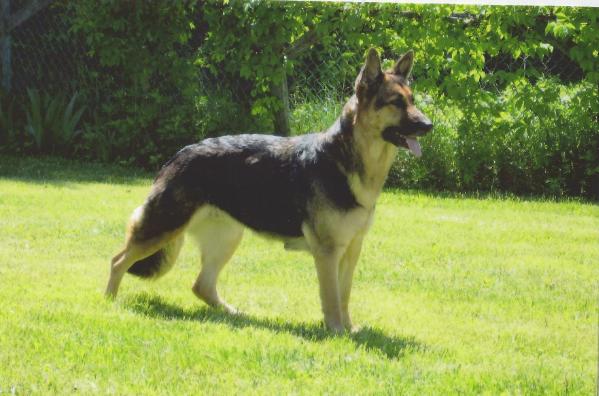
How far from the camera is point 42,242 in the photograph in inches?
215

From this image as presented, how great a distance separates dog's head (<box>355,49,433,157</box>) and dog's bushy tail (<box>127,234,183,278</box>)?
1164 millimetres

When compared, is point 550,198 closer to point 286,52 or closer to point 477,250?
point 477,250

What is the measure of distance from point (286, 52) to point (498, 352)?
2.31m

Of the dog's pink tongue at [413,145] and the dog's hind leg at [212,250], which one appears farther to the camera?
the dog's hind leg at [212,250]

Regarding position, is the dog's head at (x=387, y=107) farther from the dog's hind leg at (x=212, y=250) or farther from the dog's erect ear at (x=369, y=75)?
the dog's hind leg at (x=212, y=250)

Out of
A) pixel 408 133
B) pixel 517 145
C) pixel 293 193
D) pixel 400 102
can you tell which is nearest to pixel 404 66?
pixel 400 102

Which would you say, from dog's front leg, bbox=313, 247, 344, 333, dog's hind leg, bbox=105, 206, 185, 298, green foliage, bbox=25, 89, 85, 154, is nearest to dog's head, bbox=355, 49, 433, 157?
dog's front leg, bbox=313, 247, 344, 333

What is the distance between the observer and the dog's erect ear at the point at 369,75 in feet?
13.0

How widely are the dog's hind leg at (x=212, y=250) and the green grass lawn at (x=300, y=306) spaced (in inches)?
4.0

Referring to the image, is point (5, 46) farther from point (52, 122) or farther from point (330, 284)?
point (330, 284)

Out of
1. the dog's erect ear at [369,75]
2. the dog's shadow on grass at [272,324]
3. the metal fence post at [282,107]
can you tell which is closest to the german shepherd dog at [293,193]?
the dog's erect ear at [369,75]

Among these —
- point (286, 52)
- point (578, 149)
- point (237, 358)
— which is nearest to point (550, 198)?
point (578, 149)

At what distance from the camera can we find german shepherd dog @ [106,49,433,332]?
4.06 meters

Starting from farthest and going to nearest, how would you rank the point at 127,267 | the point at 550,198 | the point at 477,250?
the point at 477,250, the point at 550,198, the point at 127,267
